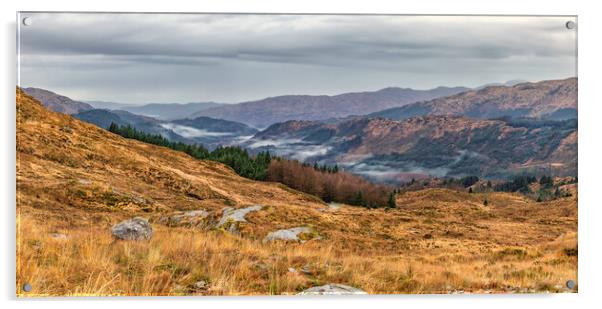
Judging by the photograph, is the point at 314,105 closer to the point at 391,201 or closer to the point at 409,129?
the point at 409,129

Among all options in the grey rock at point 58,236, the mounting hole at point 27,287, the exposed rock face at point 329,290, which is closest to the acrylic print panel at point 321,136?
the grey rock at point 58,236

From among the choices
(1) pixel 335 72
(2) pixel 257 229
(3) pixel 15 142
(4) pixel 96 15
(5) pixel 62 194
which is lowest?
(2) pixel 257 229

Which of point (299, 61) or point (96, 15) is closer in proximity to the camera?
point (96, 15)

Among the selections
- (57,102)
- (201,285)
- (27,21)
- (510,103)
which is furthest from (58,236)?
(510,103)

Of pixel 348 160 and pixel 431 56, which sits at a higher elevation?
pixel 431 56

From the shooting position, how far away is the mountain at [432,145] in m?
11.3

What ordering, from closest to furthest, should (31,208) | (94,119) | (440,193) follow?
(31,208) < (94,119) < (440,193)

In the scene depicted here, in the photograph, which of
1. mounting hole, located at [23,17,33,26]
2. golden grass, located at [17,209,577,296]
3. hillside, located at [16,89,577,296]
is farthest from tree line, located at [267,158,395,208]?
mounting hole, located at [23,17,33,26]

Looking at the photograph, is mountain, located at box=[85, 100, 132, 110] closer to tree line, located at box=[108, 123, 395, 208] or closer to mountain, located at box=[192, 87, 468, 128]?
tree line, located at box=[108, 123, 395, 208]

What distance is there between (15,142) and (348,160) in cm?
660

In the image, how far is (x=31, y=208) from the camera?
10.3 m

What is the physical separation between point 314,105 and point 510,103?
4015 millimetres

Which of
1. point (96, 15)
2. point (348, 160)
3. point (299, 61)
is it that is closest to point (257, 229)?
point (348, 160)

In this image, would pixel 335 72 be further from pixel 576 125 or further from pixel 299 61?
pixel 576 125
